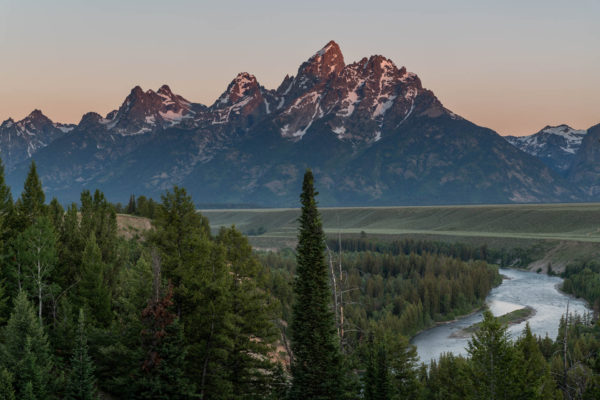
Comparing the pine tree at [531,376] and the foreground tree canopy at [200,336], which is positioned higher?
the foreground tree canopy at [200,336]

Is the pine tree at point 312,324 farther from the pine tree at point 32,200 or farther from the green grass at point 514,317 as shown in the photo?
the green grass at point 514,317

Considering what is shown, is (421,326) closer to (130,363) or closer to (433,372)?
(433,372)

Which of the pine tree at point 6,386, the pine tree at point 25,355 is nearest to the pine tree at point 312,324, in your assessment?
the pine tree at point 25,355

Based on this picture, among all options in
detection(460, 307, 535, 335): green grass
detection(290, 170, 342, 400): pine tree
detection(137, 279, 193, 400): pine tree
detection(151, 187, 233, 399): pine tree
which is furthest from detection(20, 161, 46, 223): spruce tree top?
detection(460, 307, 535, 335): green grass

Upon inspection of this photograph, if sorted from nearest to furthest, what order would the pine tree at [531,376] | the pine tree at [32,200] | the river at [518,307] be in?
the pine tree at [531,376]
the pine tree at [32,200]
the river at [518,307]

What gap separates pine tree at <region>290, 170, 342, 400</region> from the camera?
3709cm

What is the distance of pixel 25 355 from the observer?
3528cm

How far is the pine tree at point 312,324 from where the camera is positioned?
122 feet

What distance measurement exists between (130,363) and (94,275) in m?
16.8

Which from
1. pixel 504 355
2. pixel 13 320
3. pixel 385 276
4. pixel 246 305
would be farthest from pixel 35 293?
pixel 385 276

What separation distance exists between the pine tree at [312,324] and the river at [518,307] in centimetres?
4476

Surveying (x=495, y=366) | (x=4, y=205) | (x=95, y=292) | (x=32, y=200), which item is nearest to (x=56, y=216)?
(x=32, y=200)

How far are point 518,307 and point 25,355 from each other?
102 meters

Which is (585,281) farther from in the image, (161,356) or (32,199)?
(161,356)
